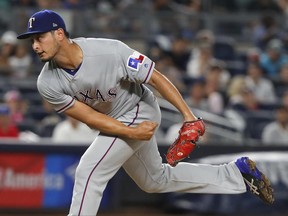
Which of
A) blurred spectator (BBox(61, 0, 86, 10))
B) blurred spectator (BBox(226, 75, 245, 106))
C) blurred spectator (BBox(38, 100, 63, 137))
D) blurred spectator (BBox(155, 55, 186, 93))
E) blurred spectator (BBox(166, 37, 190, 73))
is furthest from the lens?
blurred spectator (BBox(61, 0, 86, 10))

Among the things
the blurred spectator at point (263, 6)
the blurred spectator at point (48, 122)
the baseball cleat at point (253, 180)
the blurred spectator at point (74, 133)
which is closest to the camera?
the baseball cleat at point (253, 180)

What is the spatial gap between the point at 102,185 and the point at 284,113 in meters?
5.15

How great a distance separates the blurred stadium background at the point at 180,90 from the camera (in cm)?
989

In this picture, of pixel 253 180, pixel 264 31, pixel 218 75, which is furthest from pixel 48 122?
pixel 264 31

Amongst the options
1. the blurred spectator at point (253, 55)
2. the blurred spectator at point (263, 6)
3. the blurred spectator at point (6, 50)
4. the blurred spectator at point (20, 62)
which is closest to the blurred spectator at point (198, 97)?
the blurred spectator at point (253, 55)

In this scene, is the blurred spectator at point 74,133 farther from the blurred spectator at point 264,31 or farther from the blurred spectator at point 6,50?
the blurred spectator at point 264,31

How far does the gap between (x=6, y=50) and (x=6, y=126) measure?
2.62 metres

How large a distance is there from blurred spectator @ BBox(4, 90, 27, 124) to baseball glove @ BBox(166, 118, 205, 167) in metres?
4.91

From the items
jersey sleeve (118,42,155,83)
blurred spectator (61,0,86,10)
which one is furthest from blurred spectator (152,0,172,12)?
jersey sleeve (118,42,155,83)

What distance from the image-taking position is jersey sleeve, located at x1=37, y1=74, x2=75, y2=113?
239 inches

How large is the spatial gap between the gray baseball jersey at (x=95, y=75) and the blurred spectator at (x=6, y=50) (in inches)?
242

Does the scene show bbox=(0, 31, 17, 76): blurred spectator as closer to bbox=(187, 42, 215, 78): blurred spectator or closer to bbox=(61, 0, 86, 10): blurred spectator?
bbox=(61, 0, 86, 10): blurred spectator

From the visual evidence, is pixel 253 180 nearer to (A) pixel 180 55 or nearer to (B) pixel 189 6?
(A) pixel 180 55

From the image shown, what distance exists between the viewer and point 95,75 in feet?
20.0
